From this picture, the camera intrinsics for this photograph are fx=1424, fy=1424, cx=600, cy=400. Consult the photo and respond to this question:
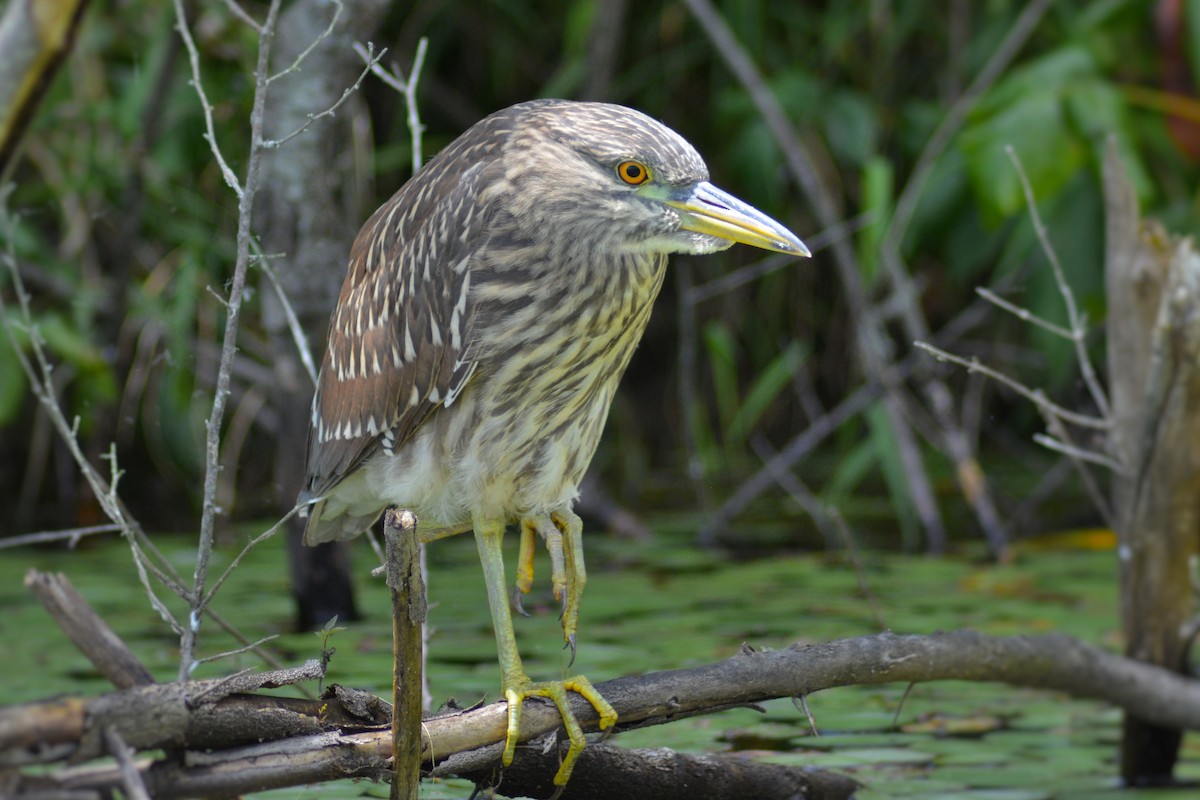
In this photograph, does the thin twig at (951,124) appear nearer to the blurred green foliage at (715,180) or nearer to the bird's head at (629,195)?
the blurred green foliage at (715,180)

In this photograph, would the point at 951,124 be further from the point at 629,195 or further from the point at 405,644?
the point at 405,644

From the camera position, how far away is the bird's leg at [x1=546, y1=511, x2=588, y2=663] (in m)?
2.53

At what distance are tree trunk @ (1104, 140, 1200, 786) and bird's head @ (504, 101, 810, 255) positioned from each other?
1.18m

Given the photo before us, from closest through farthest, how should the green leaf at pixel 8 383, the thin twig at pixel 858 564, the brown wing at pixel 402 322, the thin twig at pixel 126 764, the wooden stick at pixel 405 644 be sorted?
the thin twig at pixel 126 764, the wooden stick at pixel 405 644, the brown wing at pixel 402 322, the thin twig at pixel 858 564, the green leaf at pixel 8 383

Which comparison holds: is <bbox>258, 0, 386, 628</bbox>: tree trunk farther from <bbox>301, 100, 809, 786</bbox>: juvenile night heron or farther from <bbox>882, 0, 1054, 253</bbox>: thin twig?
<bbox>882, 0, 1054, 253</bbox>: thin twig

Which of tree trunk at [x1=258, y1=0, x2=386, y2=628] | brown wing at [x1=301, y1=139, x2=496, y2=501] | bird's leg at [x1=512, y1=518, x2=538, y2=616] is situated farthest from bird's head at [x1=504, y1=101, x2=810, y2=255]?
tree trunk at [x1=258, y1=0, x2=386, y2=628]

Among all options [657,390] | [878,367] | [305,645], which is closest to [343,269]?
[305,645]

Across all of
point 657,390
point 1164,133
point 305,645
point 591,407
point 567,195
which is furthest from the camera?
point 657,390

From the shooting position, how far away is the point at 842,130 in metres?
5.41

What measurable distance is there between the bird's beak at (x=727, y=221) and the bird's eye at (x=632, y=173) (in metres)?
0.06

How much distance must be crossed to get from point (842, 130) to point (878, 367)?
4.43 feet

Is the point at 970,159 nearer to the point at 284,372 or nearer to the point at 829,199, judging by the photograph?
the point at 829,199

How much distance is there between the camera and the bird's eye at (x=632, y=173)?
7.61ft

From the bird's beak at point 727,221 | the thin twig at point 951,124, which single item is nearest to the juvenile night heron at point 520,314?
the bird's beak at point 727,221
